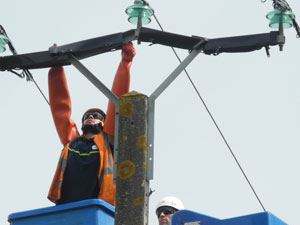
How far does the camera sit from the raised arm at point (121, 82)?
A: 1128cm

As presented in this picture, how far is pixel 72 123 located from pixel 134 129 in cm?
277

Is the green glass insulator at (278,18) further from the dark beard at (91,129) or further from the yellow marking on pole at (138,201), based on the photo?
the yellow marking on pole at (138,201)

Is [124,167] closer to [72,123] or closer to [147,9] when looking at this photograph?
[147,9]

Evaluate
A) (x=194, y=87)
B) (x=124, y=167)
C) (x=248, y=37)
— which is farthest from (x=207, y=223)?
(x=194, y=87)

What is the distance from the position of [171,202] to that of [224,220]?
344cm

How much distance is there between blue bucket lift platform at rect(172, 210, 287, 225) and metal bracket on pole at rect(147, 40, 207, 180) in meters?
0.51

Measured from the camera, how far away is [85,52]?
1053 centimetres

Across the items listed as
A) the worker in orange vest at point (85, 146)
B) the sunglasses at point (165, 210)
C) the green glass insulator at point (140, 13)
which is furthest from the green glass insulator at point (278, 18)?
the sunglasses at point (165, 210)

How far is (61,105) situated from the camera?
1184 centimetres

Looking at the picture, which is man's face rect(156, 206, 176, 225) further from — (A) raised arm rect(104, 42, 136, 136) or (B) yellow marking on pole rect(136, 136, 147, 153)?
(B) yellow marking on pole rect(136, 136, 147, 153)

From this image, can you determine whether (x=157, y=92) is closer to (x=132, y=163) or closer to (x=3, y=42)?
(x=132, y=163)

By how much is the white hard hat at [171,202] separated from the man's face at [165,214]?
8cm

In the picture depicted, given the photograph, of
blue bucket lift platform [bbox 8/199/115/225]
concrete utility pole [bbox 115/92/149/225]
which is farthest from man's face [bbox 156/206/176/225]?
concrete utility pole [bbox 115/92/149/225]

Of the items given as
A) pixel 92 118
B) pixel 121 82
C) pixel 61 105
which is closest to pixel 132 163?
pixel 121 82
